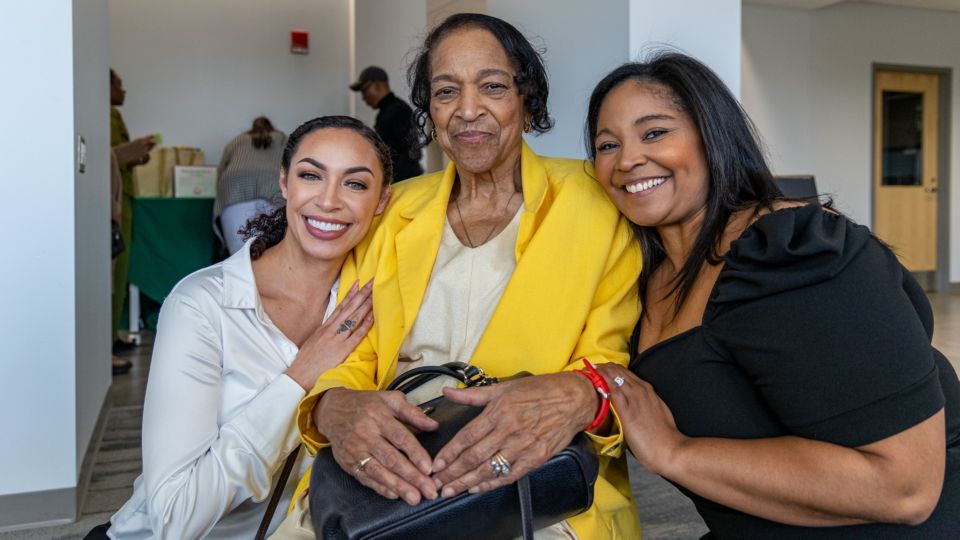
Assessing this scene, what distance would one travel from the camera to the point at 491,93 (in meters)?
1.69

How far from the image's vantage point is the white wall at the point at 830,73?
8.70 metres

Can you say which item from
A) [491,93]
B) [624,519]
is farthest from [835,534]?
[491,93]

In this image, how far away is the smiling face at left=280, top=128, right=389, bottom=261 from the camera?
1669 mm

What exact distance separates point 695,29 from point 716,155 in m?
1.58

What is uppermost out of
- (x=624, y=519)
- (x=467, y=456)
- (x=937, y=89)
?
(x=937, y=89)

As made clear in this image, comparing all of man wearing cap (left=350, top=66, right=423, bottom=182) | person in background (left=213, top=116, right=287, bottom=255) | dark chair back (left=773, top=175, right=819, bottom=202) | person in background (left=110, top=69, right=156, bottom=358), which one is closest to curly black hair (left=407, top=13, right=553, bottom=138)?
dark chair back (left=773, top=175, right=819, bottom=202)

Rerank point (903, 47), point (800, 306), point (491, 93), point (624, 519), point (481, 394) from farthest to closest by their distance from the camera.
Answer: point (903, 47) < point (491, 93) < point (624, 519) < point (481, 394) < point (800, 306)

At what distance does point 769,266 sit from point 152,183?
675 cm

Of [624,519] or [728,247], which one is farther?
[624,519]

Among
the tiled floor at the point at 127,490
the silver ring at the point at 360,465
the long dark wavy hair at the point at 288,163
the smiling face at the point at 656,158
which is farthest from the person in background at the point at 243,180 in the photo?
the silver ring at the point at 360,465

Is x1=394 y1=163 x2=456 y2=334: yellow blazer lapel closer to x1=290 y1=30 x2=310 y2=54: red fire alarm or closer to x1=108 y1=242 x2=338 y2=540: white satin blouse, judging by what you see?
x1=108 y1=242 x2=338 y2=540: white satin blouse

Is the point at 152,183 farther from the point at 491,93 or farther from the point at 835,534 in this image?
the point at 835,534

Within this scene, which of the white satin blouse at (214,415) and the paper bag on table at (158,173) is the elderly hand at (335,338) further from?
the paper bag on table at (158,173)

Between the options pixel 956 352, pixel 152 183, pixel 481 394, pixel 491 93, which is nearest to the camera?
pixel 481 394
